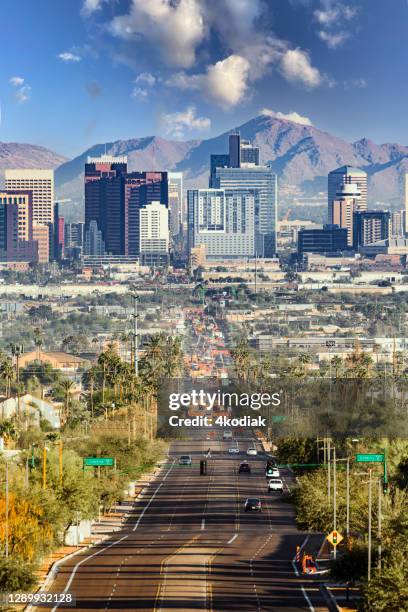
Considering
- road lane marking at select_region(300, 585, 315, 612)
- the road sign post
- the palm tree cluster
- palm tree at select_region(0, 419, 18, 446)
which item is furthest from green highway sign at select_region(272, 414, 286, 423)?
road lane marking at select_region(300, 585, 315, 612)

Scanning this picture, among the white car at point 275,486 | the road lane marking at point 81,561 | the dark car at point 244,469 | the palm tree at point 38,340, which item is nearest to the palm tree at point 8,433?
the dark car at point 244,469

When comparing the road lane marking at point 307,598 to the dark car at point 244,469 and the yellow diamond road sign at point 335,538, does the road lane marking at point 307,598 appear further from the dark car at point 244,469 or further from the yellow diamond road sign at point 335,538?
the dark car at point 244,469

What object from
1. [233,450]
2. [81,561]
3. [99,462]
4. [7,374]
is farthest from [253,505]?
[7,374]

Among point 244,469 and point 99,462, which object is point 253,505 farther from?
point 244,469

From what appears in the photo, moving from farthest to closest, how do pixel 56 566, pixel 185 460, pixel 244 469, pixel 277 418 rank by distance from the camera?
pixel 185 460 → pixel 244 469 → pixel 277 418 → pixel 56 566

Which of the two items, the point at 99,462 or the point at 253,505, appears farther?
the point at 253,505

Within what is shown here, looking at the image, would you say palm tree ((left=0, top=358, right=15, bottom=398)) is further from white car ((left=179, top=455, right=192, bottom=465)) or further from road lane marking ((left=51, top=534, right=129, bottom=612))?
road lane marking ((left=51, top=534, right=129, bottom=612))

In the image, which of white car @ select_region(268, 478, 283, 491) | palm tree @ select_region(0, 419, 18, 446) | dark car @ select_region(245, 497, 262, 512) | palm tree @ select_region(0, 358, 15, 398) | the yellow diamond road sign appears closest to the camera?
the yellow diamond road sign

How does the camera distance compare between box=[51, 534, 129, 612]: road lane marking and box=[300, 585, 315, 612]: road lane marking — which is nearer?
box=[300, 585, 315, 612]: road lane marking

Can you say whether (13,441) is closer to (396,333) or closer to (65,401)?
(65,401)
